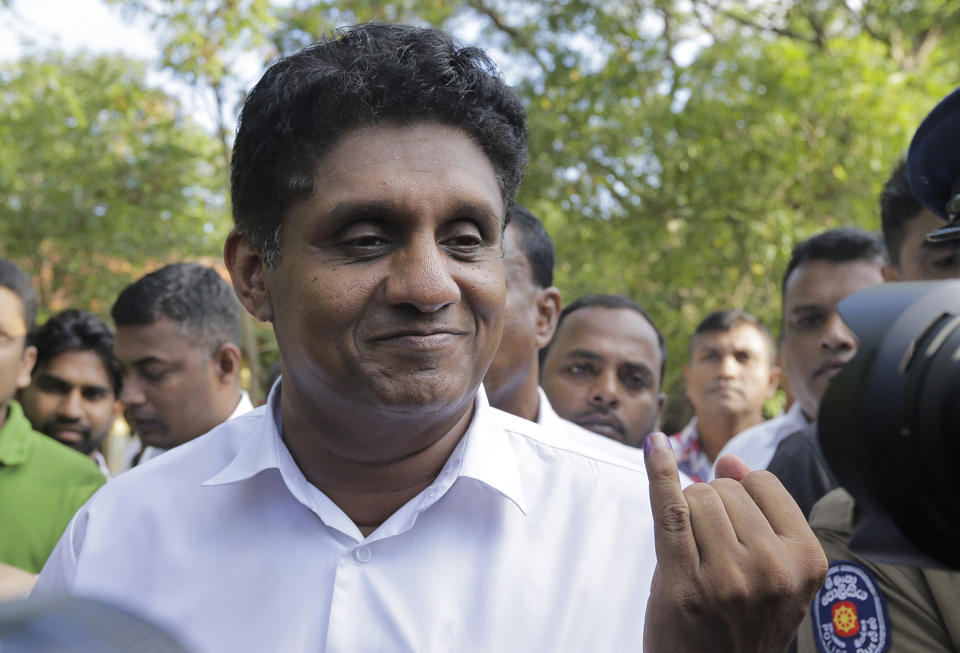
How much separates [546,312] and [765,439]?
1.28 m

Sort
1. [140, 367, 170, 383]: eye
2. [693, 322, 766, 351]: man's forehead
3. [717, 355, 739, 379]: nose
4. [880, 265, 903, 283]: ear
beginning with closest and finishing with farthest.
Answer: [880, 265, 903, 283]: ear
[140, 367, 170, 383]: eye
[717, 355, 739, 379]: nose
[693, 322, 766, 351]: man's forehead

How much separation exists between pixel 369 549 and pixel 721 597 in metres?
0.67

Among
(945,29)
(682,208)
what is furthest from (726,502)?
(945,29)

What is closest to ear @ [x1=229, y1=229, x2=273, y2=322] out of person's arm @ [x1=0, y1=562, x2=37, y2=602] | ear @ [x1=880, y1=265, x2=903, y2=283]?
person's arm @ [x1=0, y1=562, x2=37, y2=602]

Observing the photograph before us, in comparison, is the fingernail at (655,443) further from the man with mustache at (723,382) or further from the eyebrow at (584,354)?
the man with mustache at (723,382)

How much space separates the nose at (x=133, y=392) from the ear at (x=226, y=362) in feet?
1.02

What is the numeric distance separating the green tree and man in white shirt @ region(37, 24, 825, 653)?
30.6 ft

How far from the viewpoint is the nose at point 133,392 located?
3947mm

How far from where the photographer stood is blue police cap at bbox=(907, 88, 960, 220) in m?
1.83

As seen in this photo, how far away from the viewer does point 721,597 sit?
4.61 feet

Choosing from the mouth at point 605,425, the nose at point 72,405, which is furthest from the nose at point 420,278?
the nose at point 72,405

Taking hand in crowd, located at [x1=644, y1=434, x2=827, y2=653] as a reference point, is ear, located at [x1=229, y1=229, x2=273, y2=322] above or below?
above

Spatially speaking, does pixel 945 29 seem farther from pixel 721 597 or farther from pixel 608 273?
pixel 721 597

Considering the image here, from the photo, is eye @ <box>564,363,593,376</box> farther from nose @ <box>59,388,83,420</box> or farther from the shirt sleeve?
the shirt sleeve
